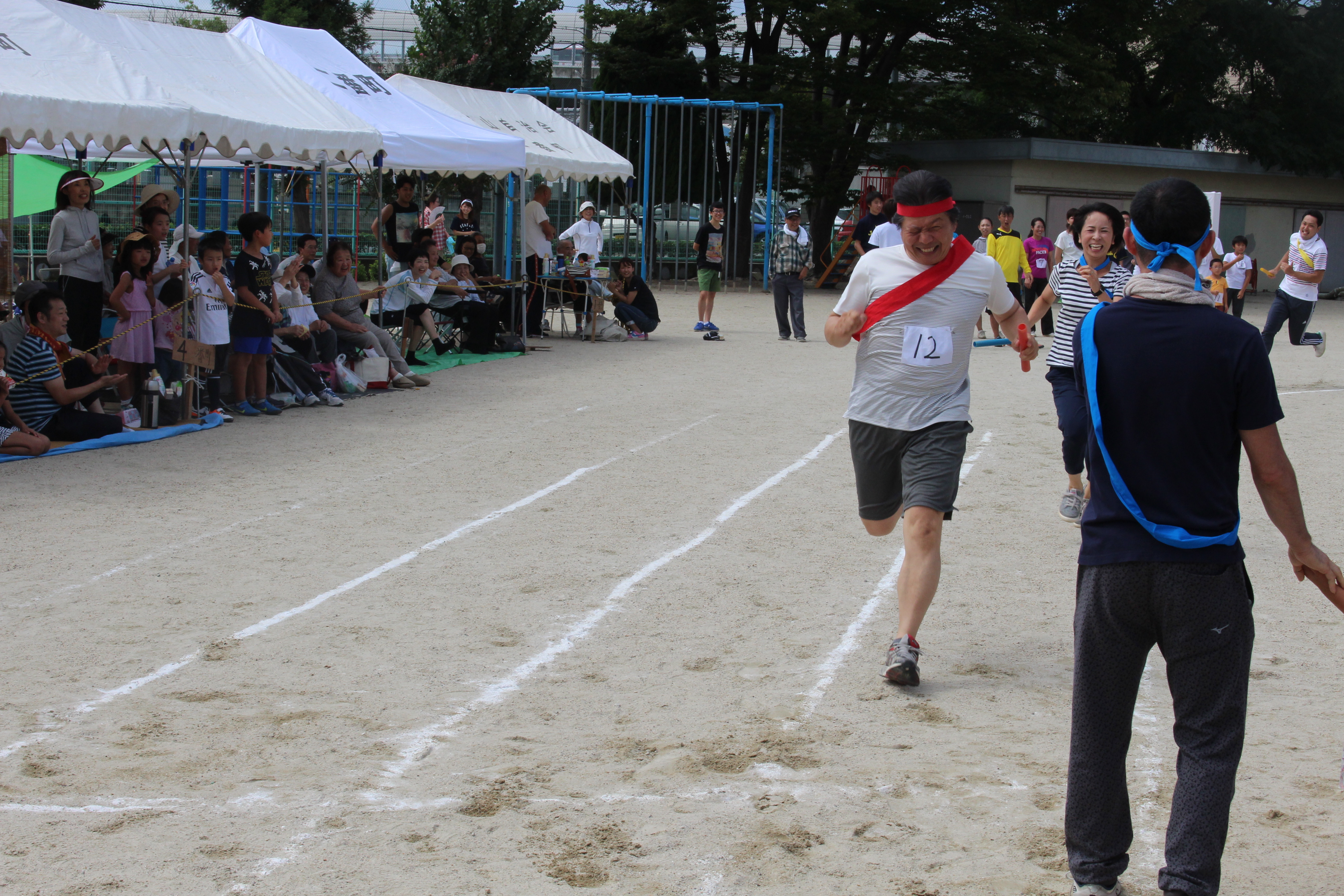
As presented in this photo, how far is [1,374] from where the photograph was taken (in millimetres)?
8734

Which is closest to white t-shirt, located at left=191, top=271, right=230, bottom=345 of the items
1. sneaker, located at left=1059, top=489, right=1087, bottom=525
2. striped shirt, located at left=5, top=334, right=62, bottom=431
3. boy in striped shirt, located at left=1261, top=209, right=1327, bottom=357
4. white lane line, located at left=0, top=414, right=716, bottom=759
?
striped shirt, located at left=5, top=334, right=62, bottom=431

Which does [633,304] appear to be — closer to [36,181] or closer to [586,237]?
[586,237]

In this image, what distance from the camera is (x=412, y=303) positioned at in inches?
582

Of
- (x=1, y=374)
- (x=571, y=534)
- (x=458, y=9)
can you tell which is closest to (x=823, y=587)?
(x=571, y=534)

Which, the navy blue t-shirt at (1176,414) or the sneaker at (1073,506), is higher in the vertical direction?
the navy blue t-shirt at (1176,414)

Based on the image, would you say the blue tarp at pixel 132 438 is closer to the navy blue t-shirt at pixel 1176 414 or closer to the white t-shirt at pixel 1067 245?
the white t-shirt at pixel 1067 245

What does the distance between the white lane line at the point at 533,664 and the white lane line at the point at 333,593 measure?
1140 mm

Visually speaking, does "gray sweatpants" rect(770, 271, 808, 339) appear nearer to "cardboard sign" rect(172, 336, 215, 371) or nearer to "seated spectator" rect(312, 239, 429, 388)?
"seated spectator" rect(312, 239, 429, 388)

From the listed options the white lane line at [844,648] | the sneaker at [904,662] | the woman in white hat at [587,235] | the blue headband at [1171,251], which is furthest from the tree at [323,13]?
the blue headband at [1171,251]

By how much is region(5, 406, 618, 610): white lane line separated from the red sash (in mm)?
3736

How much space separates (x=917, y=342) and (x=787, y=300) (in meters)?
13.5

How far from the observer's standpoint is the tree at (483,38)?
31.8 meters

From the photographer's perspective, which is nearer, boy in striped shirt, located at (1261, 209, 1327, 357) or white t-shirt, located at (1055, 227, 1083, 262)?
white t-shirt, located at (1055, 227, 1083, 262)

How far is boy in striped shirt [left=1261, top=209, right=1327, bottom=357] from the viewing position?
13.5 meters
